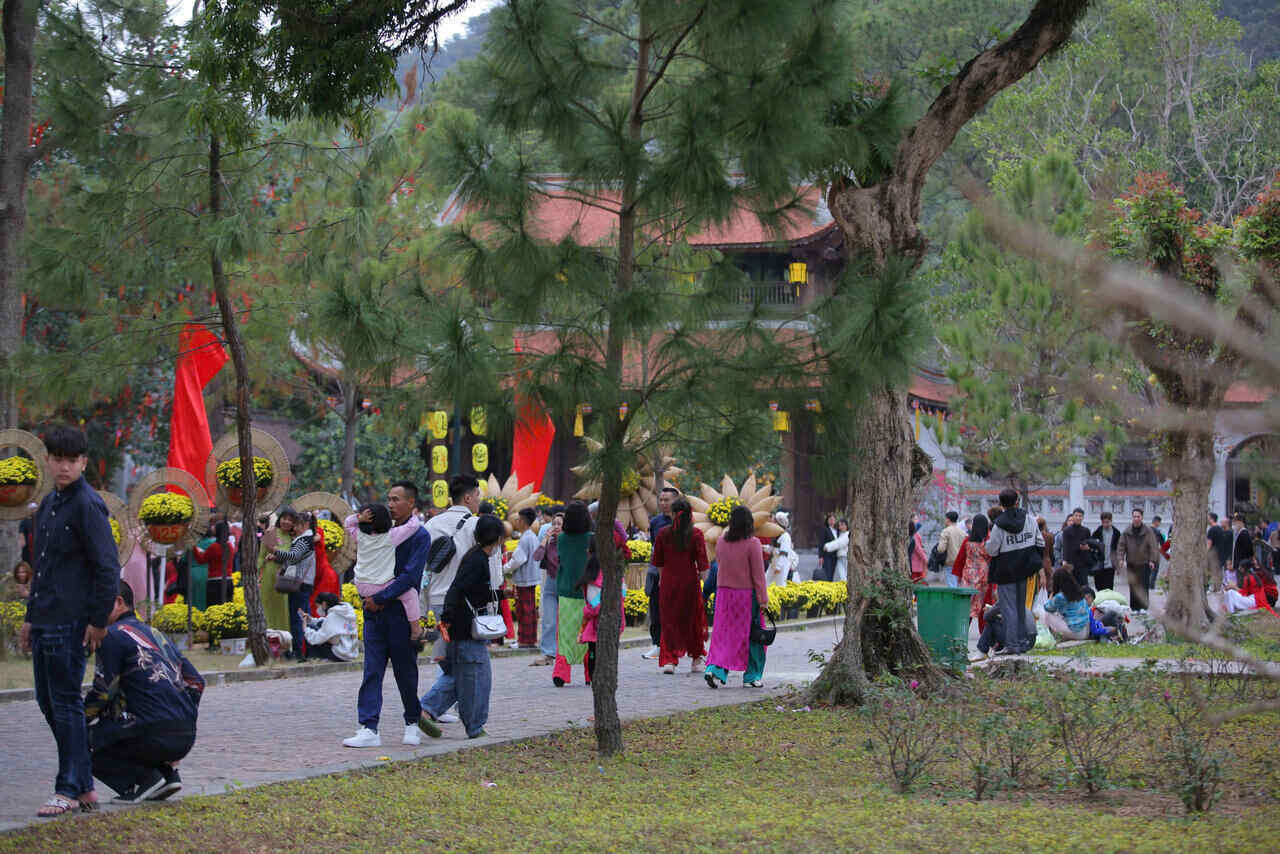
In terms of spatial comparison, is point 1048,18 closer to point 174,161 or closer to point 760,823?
point 760,823

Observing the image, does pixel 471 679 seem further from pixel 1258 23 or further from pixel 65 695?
pixel 1258 23

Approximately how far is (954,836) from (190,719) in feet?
11.2

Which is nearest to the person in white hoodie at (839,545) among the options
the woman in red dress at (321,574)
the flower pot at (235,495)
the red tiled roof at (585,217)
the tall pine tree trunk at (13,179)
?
the woman in red dress at (321,574)

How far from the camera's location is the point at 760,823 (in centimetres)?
589

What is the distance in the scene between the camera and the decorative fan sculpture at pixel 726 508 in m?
17.1

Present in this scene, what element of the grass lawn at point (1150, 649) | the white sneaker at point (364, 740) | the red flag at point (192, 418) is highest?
the red flag at point (192, 418)

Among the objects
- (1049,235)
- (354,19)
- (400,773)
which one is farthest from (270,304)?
(1049,235)

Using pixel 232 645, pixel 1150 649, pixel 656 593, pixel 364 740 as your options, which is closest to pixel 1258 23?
pixel 1150 649

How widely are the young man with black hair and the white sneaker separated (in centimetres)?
701

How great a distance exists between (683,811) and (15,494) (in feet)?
27.7

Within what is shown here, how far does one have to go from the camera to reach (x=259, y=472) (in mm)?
13289

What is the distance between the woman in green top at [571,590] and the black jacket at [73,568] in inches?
228

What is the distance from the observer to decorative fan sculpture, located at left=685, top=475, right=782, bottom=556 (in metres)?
17.1

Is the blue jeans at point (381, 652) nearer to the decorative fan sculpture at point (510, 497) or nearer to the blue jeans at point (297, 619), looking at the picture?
the blue jeans at point (297, 619)
